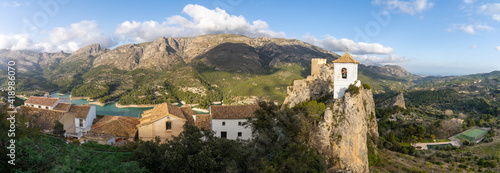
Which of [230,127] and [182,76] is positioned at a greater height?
[182,76]

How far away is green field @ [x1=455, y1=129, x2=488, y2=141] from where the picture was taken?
151ft

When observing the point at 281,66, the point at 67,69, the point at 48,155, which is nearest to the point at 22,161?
the point at 48,155

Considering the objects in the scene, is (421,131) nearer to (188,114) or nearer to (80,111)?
(188,114)

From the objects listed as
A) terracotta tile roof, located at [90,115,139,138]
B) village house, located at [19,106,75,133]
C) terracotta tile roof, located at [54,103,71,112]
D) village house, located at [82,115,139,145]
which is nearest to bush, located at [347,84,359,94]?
village house, located at [82,115,139,145]

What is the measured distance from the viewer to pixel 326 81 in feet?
85.7

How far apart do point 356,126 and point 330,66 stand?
886 centimetres

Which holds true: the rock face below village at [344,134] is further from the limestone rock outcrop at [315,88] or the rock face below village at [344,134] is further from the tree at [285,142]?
the limestone rock outcrop at [315,88]

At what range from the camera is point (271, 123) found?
18.6m

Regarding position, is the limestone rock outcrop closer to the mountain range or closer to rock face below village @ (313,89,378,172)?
rock face below village @ (313,89,378,172)

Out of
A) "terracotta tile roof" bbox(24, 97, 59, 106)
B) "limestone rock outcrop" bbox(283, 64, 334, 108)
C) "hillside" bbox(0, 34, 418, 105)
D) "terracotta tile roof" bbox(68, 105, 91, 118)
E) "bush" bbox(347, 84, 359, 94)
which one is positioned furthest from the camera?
"hillside" bbox(0, 34, 418, 105)

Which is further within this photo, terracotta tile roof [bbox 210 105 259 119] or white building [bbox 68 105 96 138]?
white building [bbox 68 105 96 138]

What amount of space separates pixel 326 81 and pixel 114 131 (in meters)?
23.8

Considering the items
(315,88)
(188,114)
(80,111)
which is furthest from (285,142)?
(80,111)

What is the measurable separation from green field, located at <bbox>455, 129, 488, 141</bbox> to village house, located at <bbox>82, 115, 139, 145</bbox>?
60.1 m
